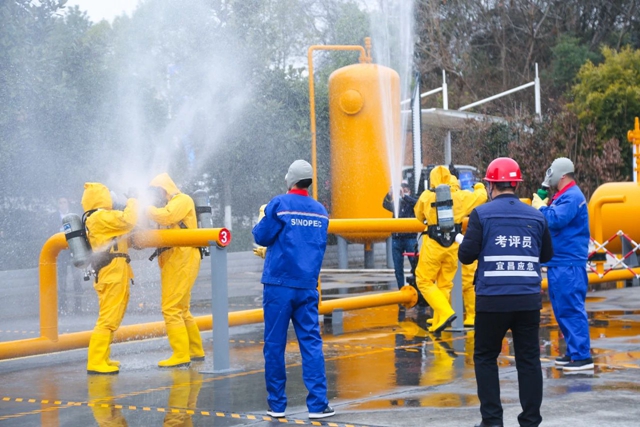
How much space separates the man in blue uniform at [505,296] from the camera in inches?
234

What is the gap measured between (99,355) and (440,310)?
3.79 m

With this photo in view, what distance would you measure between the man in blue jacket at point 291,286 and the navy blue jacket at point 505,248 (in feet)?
3.87

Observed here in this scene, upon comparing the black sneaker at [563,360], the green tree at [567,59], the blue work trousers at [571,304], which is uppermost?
the green tree at [567,59]

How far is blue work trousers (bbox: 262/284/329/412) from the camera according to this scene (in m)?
6.64

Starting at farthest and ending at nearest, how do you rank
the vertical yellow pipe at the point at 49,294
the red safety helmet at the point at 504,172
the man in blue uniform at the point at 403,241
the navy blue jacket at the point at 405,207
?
the man in blue uniform at the point at 403,241, the navy blue jacket at the point at 405,207, the vertical yellow pipe at the point at 49,294, the red safety helmet at the point at 504,172

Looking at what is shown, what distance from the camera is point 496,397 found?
593 centimetres

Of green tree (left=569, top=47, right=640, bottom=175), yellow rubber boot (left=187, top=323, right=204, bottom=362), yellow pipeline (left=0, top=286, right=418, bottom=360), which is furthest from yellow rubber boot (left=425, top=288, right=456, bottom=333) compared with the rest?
green tree (left=569, top=47, right=640, bottom=175)

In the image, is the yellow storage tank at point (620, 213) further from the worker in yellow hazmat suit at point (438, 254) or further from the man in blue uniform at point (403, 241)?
the worker in yellow hazmat suit at point (438, 254)

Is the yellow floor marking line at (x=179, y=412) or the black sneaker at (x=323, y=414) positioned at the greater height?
the black sneaker at (x=323, y=414)

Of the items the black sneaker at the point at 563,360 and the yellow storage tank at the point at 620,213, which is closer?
the black sneaker at the point at 563,360

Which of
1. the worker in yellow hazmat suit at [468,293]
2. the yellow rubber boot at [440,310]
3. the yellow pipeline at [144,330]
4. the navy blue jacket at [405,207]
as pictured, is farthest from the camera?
the navy blue jacket at [405,207]

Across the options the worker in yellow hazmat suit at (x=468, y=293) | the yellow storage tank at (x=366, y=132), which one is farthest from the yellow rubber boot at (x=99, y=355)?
the yellow storage tank at (x=366, y=132)

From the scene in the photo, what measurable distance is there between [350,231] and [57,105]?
39.9ft

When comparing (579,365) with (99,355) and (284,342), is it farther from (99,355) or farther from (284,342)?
(99,355)
